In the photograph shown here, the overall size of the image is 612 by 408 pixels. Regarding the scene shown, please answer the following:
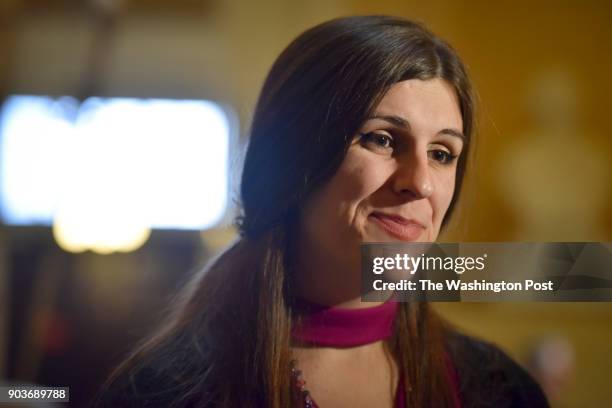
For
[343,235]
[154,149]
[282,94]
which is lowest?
[343,235]

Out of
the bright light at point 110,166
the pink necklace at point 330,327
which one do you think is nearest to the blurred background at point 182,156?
the bright light at point 110,166

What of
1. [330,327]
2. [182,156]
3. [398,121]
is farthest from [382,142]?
[182,156]

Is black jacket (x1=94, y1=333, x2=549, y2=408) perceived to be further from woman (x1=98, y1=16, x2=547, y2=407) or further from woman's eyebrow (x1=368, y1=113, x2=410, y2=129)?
woman's eyebrow (x1=368, y1=113, x2=410, y2=129)

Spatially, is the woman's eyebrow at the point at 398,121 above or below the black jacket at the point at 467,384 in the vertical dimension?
above

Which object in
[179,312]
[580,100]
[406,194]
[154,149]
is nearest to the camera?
[406,194]

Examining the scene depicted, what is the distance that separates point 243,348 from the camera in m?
0.56

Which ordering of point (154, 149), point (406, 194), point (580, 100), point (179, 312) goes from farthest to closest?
point (154, 149)
point (580, 100)
point (179, 312)
point (406, 194)

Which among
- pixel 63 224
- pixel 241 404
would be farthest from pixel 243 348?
pixel 63 224

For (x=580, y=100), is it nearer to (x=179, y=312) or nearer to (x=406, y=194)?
(x=406, y=194)

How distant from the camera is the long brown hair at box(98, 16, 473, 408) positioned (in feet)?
1.71

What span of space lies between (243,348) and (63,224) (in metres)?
0.38

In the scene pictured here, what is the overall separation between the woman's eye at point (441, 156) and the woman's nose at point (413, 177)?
2 centimetres

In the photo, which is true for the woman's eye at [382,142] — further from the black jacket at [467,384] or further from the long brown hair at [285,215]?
the black jacket at [467,384]

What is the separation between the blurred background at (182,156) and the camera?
68 centimetres
